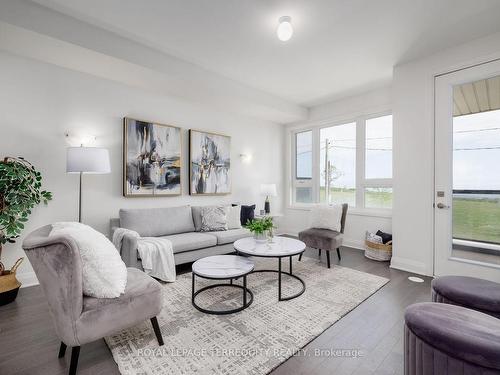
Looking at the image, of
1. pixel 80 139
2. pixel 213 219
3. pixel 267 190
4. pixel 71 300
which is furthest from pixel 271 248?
pixel 80 139

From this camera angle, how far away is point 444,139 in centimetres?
307

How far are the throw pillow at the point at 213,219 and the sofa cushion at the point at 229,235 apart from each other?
0.13 m

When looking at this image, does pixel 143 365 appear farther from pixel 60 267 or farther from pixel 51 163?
pixel 51 163

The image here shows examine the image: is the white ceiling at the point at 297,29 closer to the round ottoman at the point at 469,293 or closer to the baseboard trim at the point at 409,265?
the round ottoman at the point at 469,293

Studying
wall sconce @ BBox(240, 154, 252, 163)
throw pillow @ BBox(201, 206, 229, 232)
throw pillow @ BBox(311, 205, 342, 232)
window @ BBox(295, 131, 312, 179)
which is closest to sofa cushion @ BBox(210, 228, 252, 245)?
throw pillow @ BBox(201, 206, 229, 232)

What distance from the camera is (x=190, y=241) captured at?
3.25 meters

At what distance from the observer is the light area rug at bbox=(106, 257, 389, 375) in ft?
5.27

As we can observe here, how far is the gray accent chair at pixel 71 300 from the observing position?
1396 millimetres

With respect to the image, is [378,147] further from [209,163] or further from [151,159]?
[151,159]

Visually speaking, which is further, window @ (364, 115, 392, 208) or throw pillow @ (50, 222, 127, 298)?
window @ (364, 115, 392, 208)

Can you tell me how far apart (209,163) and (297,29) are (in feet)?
8.32

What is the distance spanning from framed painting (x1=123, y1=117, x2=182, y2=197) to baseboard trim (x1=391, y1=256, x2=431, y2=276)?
11.2 ft

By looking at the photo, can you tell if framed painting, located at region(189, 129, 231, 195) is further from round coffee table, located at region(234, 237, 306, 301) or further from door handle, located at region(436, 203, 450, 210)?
door handle, located at region(436, 203, 450, 210)

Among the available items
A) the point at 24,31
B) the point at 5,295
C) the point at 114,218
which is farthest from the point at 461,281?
the point at 24,31
